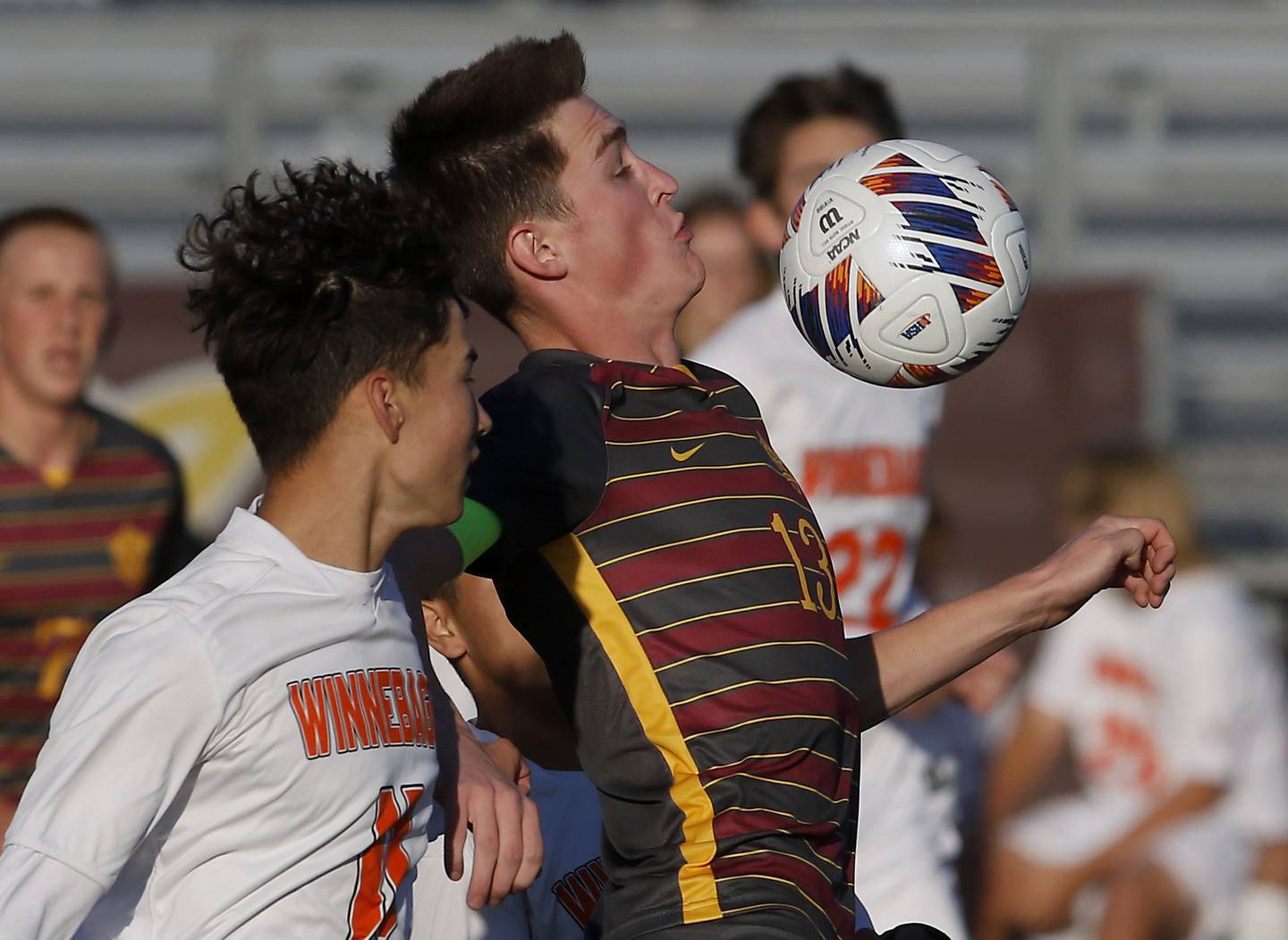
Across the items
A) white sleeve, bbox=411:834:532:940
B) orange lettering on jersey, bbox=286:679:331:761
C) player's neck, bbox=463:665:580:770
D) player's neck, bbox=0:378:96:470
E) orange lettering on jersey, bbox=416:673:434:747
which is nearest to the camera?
orange lettering on jersey, bbox=286:679:331:761

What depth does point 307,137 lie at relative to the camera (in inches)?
379

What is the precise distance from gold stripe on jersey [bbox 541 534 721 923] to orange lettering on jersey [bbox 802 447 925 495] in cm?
202

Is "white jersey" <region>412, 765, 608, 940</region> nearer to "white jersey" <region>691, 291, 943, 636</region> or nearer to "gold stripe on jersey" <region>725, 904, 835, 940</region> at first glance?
"gold stripe on jersey" <region>725, 904, 835, 940</region>

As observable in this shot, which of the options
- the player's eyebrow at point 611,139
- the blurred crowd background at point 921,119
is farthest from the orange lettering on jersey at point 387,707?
the blurred crowd background at point 921,119

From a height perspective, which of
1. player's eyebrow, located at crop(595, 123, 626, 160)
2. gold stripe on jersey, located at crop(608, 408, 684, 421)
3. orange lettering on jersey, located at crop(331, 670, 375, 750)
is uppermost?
player's eyebrow, located at crop(595, 123, 626, 160)

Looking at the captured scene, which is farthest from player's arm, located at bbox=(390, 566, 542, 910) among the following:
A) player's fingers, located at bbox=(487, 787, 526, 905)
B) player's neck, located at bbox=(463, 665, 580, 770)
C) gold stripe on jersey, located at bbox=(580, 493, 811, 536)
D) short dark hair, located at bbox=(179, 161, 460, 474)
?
player's neck, located at bbox=(463, 665, 580, 770)

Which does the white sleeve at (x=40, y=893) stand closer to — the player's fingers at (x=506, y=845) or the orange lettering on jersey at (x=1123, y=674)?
the player's fingers at (x=506, y=845)

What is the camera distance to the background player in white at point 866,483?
5.00 m

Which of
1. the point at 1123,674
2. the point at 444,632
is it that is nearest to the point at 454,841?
the point at 444,632

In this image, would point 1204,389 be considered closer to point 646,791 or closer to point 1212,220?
point 1212,220

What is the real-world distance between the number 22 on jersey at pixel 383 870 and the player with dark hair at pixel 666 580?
16.1 inches

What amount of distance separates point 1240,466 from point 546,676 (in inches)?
251

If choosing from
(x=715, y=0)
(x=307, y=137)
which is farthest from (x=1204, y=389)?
(x=307, y=137)

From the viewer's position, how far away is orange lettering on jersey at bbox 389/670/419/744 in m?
2.89
